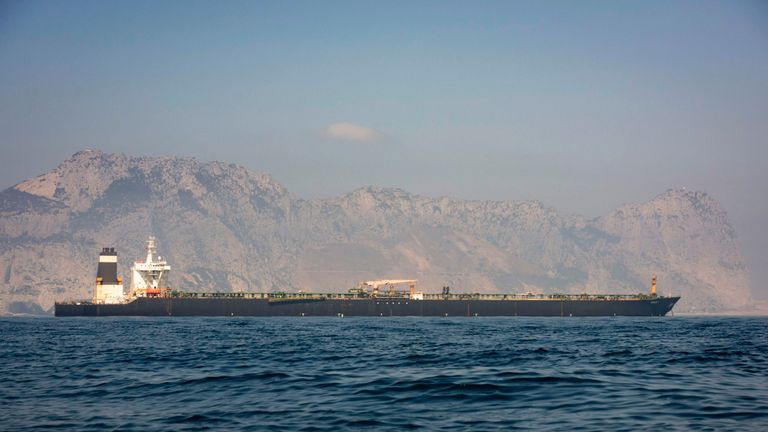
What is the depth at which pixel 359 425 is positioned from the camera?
25.0 meters

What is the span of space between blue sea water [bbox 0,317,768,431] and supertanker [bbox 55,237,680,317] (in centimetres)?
8927

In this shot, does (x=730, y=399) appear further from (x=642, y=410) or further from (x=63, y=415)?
(x=63, y=415)

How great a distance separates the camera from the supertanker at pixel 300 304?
143000 mm

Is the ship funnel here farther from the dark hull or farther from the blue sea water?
the blue sea water

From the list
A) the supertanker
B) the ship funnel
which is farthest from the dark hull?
the ship funnel

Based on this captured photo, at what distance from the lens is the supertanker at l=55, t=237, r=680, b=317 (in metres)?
143

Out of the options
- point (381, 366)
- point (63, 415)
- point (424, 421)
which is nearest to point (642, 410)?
point (424, 421)

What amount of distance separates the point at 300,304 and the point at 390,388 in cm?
11652

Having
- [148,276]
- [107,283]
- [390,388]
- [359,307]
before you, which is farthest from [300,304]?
[390,388]

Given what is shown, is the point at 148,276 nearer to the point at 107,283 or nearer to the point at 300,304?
the point at 107,283

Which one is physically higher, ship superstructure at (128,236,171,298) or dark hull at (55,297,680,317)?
ship superstructure at (128,236,171,298)

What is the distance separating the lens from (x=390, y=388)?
32438 mm

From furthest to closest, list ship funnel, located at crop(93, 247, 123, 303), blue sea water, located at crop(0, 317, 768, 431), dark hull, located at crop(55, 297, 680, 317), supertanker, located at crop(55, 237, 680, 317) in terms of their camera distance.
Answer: ship funnel, located at crop(93, 247, 123, 303) < supertanker, located at crop(55, 237, 680, 317) < dark hull, located at crop(55, 297, 680, 317) < blue sea water, located at crop(0, 317, 768, 431)

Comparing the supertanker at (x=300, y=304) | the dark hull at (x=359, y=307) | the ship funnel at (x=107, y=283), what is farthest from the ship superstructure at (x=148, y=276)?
the dark hull at (x=359, y=307)
